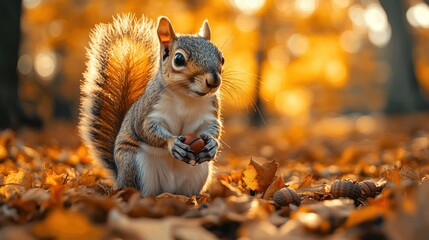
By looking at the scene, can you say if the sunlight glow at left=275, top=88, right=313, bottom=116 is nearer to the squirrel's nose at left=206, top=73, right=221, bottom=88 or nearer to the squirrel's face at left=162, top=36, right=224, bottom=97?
the squirrel's face at left=162, top=36, right=224, bottom=97

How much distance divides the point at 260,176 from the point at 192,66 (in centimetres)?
59

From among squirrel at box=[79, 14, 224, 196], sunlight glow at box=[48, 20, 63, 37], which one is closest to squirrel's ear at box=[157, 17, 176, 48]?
squirrel at box=[79, 14, 224, 196]

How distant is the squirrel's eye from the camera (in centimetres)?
227

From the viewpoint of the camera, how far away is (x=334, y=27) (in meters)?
15.6

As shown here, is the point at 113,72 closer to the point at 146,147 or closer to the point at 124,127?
the point at 124,127

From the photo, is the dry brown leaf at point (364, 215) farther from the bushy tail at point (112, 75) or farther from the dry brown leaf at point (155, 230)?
the bushy tail at point (112, 75)

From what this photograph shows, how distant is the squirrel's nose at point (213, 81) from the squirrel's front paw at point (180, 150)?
261 millimetres

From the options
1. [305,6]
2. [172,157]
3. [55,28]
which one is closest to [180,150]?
[172,157]

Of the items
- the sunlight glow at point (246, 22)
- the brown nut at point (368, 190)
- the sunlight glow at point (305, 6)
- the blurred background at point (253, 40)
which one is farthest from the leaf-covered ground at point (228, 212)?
the sunlight glow at point (305, 6)

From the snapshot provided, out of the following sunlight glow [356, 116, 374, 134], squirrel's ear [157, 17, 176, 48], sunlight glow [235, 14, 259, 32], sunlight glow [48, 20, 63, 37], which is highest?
sunlight glow [235, 14, 259, 32]

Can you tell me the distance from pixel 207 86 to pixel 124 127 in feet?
1.93

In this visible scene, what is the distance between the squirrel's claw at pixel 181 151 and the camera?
2135 millimetres

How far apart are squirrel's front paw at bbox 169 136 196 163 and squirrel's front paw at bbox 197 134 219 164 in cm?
5

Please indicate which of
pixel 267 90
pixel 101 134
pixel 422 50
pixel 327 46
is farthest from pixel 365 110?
pixel 101 134
